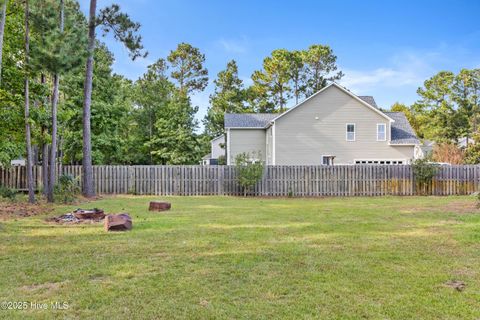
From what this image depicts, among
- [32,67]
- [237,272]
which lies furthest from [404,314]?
[32,67]

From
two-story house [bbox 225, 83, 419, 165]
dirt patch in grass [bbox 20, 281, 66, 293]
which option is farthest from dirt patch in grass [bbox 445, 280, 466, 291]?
two-story house [bbox 225, 83, 419, 165]

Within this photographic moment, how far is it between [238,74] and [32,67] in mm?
32878

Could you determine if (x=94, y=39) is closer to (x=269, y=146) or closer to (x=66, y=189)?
(x=66, y=189)

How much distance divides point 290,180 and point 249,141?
9.71 meters

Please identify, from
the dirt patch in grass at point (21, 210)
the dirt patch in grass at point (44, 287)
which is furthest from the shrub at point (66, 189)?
the dirt patch in grass at point (44, 287)

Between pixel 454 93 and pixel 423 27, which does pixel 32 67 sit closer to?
pixel 423 27

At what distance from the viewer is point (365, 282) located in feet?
14.1

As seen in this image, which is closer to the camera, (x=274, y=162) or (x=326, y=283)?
(x=326, y=283)

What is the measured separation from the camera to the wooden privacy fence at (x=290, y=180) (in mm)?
18844

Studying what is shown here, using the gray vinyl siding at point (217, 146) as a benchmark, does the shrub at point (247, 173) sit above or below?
below

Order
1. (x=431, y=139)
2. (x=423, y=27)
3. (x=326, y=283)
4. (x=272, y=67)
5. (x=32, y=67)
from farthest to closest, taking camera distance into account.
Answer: (x=431, y=139) → (x=272, y=67) → (x=423, y=27) → (x=32, y=67) → (x=326, y=283)

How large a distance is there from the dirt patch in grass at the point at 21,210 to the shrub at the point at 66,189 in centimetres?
134

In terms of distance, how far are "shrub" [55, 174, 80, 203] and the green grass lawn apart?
235 inches

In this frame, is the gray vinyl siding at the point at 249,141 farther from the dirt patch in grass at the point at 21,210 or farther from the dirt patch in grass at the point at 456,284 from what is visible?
the dirt patch in grass at the point at 456,284
